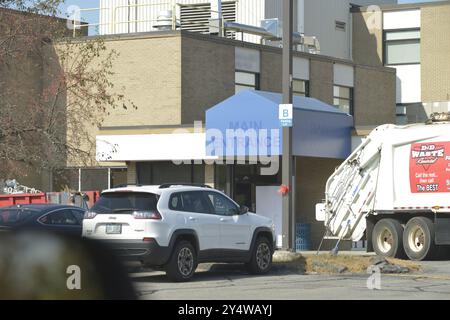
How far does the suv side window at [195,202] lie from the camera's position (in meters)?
16.5

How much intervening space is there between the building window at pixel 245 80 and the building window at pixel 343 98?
199 inches

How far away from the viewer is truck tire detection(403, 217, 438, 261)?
22656 millimetres

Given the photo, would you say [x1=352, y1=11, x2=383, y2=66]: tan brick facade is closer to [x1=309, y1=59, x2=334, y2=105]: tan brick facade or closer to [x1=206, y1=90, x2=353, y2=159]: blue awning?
[x1=309, y1=59, x2=334, y2=105]: tan brick facade

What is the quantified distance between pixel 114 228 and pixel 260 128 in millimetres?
10309

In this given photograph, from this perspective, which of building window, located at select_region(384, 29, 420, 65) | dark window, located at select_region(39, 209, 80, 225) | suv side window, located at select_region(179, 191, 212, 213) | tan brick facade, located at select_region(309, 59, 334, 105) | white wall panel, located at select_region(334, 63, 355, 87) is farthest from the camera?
building window, located at select_region(384, 29, 420, 65)

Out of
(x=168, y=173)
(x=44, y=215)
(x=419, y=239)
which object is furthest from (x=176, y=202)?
(x=168, y=173)

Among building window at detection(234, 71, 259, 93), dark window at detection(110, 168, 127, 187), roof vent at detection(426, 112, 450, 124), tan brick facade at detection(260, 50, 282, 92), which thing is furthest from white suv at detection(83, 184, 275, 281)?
tan brick facade at detection(260, 50, 282, 92)

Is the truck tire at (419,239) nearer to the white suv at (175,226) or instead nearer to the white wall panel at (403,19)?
the white suv at (175,226)

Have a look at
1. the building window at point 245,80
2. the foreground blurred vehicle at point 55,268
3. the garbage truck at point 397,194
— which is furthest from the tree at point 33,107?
the foreground blurred vehicle at point 55,268

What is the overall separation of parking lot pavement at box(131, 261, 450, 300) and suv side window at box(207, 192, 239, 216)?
1.24m

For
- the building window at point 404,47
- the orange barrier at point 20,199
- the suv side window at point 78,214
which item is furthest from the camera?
the building window at point 404,47

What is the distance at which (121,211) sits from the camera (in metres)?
15.9
